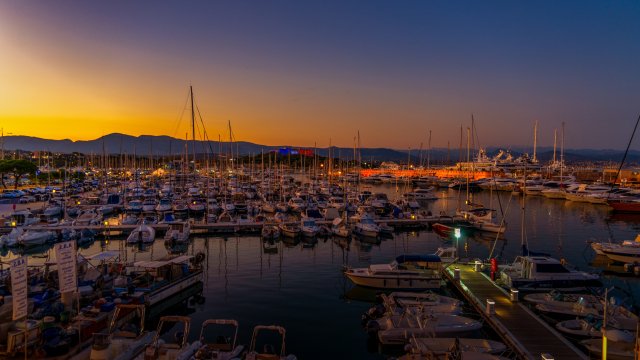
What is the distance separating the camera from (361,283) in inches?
1041

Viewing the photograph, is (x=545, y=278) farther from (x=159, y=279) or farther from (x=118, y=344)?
(x=118, y=344)

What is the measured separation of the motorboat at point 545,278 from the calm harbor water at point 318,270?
3.87 meters

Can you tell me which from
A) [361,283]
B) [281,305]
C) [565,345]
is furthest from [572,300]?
[281,305]

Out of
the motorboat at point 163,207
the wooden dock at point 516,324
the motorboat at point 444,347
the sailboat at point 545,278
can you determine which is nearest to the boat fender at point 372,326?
the motorboat at point 444,347

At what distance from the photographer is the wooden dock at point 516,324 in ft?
52.5

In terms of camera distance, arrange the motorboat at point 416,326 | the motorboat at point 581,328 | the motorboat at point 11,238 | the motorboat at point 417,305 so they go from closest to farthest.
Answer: the motorboat at point 416,326 < the motorboat at point 581,328 < the motorboat at point 417,305 < the motorboat at point 11,238

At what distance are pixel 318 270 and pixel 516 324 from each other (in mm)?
15272

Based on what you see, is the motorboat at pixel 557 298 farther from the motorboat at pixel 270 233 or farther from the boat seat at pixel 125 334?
the motorboat at pixel 270 233

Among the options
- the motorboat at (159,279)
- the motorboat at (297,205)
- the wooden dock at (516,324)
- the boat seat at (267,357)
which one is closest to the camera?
the boat seat at (267,357)

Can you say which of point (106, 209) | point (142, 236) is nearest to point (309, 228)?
point (142, 236)

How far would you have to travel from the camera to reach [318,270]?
3142 cm

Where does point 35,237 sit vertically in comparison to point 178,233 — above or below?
below

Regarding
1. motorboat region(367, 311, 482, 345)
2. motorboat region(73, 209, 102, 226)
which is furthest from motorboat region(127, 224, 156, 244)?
motorboat region(367, 311, 482, 345)

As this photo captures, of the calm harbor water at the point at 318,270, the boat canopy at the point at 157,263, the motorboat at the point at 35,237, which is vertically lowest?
the calm harbor water at the point at 318,270
